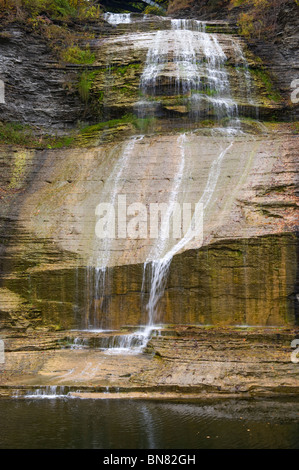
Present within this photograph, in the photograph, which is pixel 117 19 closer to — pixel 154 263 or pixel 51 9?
pixel 51 9

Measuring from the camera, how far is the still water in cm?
656

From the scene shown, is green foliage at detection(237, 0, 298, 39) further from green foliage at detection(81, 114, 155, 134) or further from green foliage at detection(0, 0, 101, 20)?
green foliage at detection(81, 114, 155, 134)

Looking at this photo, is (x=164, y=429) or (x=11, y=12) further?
(x=11, y=12)

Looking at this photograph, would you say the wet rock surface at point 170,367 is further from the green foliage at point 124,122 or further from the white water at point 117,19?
the white water at point 117,19

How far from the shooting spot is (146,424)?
7.23 m

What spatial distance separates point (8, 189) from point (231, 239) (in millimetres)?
7440

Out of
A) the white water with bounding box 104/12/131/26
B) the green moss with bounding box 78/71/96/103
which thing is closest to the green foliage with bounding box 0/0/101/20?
the white water with bounding box 104/12/131/26

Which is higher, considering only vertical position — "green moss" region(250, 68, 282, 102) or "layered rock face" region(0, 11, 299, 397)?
"green moss" region(250, 68, 282, 102)

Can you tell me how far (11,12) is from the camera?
20484mm

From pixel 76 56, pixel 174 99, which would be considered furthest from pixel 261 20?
pixel 76 56
